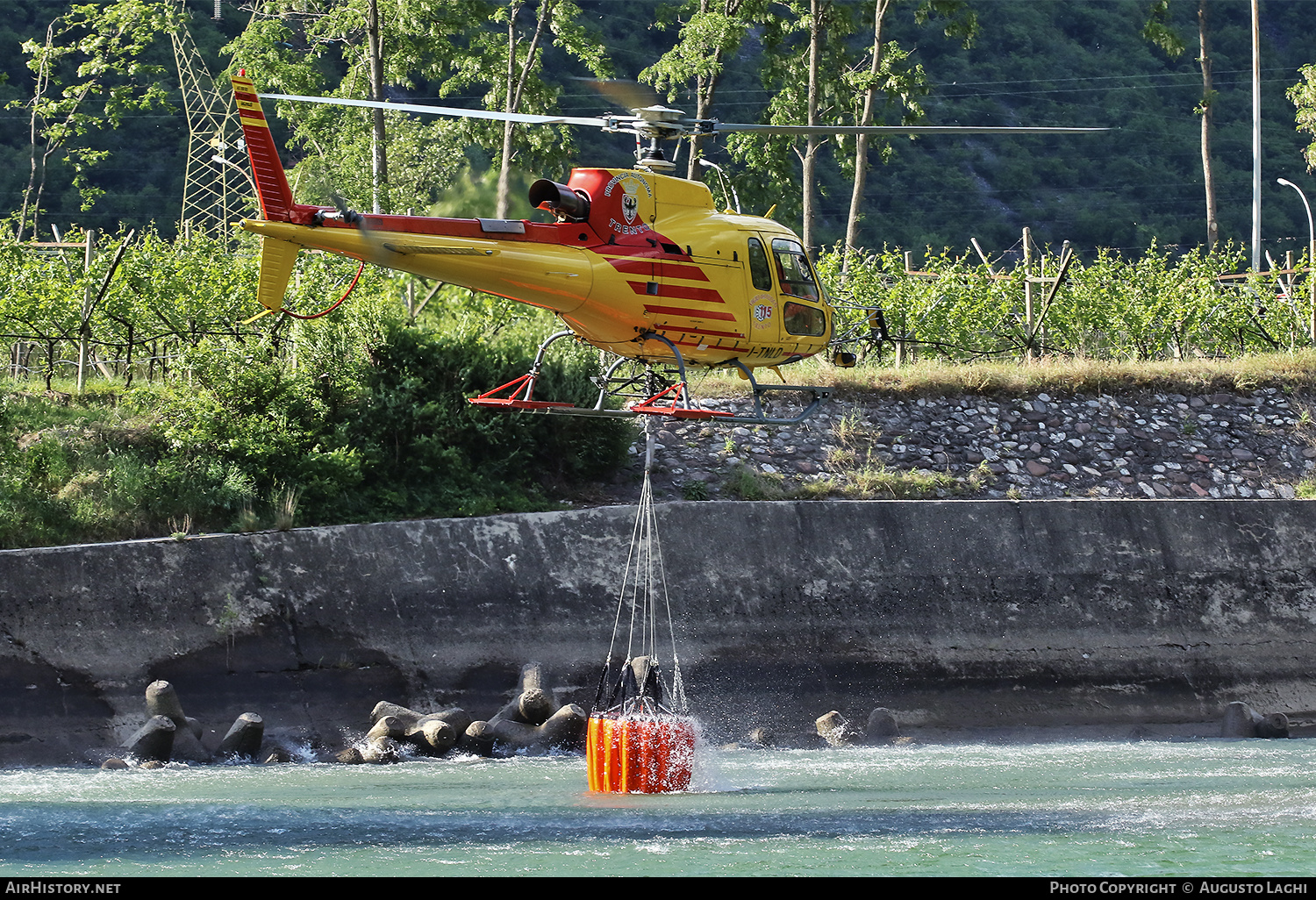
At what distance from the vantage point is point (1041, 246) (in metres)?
65.2

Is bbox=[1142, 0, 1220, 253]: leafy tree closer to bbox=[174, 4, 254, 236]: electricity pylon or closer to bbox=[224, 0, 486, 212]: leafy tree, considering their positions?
bbox=[224, 0, 486, 212]: leafy tree

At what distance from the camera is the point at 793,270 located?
1539cm

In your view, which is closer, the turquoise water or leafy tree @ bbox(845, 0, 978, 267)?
the turquoise water

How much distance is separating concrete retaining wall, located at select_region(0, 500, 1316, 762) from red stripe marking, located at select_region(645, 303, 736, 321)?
15.1 feet

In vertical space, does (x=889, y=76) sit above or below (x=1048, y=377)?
above

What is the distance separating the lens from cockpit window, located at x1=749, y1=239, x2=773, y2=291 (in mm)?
14984

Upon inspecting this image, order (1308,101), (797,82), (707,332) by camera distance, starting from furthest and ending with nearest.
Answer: (1308,101) → (797,82) → (707,332)

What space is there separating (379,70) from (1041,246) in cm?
4533

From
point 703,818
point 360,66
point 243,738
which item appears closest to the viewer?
point 703,818

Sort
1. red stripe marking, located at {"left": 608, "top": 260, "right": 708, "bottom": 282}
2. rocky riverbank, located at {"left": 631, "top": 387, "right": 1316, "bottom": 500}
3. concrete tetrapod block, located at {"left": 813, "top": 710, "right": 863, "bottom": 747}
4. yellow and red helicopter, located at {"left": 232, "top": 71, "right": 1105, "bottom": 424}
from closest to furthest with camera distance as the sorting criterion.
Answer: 1. yellow and red helicopter, located at {"left": 232, "top": 71, "right": 1105, "bottom": 424}
2. red stripe marking, located at {"left": 608, "top": 260, "right": 708, "bottom": 282}
3. concrete tetrapod block, located at {"left": 813, "top": 710, "right": 863, "bottom": 747}
4. rocky riverbank, located at {"left": 631, "top": 387, "right": 1316, "bottom": 500}

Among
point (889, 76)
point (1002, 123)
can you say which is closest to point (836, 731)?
point (889, 76)

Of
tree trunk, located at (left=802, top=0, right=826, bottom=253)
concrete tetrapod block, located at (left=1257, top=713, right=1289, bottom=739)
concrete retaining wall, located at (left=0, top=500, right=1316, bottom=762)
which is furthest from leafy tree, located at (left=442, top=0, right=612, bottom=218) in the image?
concrete tetrapod block, located at (left=1257, top=713, right=1289, bottom=739)

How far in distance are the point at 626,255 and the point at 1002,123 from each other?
54895 millimetres

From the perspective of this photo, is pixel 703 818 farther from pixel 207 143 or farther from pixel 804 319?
pixel 207 143
